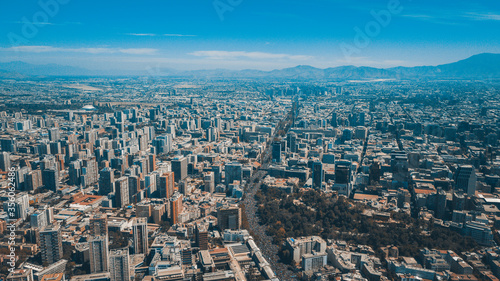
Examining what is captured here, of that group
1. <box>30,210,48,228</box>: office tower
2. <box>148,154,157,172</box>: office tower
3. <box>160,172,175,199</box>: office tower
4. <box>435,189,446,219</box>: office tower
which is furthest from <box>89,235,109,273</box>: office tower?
<box>435,189,446,219</box>: office tower

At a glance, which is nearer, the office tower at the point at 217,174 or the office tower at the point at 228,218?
the office tower at the point at 228,218

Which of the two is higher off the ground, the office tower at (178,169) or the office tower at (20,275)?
the office tower at (178,169)

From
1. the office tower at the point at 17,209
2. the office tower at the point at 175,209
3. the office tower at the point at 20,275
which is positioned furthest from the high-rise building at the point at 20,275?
the office tower at the point at 175,209

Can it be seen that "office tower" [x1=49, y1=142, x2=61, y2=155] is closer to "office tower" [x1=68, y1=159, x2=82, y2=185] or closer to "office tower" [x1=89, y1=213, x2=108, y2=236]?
"office tower" [x1=68, y1=159, x2=82, y2=185]

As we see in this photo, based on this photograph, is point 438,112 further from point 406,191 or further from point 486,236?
point 486,236

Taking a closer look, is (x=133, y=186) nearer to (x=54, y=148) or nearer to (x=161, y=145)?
(x=161, y=145)

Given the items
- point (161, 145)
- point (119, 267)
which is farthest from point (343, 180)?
point (161, 145)

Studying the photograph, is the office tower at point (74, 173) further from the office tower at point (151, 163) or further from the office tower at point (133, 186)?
the office tower at point (133, 186)
